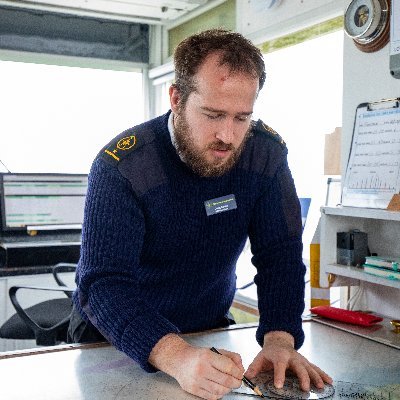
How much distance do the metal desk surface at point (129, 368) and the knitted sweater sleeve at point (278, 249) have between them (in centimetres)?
10

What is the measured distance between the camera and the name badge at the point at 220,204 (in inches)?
53.4

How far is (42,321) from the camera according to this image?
8.50 feet

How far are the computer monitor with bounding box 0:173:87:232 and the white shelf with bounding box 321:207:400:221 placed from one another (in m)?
2.07

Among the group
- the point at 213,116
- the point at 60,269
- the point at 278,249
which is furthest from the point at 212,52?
the point at 60,269

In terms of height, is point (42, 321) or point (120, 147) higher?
point (120, 147)

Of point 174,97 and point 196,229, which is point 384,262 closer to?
point 196,229

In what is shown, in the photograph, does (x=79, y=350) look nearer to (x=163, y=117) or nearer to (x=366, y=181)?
(x=163, y=117)

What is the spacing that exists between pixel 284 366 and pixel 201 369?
21cm

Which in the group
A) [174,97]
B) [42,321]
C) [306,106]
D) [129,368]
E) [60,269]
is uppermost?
[306,106]

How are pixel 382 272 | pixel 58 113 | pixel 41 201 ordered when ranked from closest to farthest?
pixel 382 272 < pixel 41 201 < pixel 58 113

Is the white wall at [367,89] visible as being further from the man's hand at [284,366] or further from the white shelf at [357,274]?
the man's hand at [284,366]

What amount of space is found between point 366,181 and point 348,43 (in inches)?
18.8

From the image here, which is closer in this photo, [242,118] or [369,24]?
[242,118]

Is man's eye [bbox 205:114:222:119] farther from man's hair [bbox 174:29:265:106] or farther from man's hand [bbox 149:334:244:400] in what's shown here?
man's hand [bbox 149:334:244:400]
